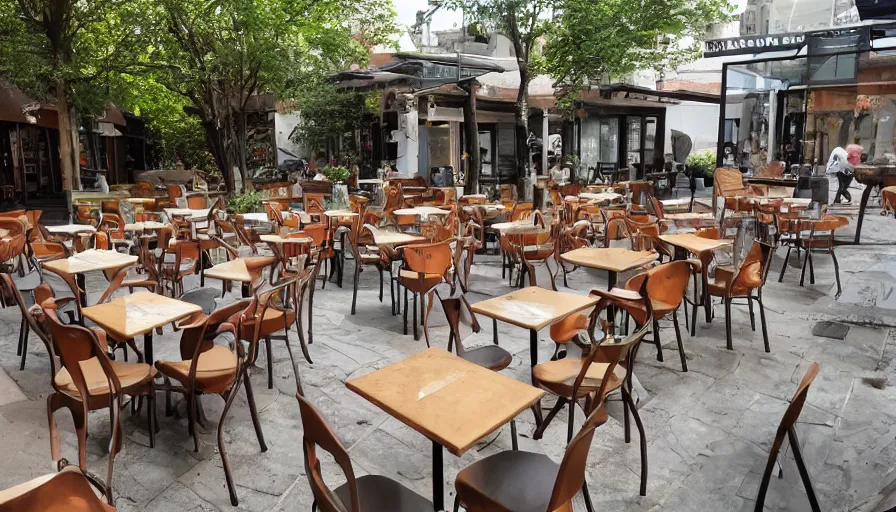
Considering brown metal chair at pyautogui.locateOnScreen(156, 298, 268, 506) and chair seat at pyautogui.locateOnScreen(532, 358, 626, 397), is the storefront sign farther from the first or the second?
brown metal chair at pyautogui.locateOnScreen(156, 298, 268, 506)

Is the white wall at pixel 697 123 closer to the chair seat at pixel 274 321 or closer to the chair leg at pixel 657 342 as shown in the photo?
the chair leg at pixel 657 342

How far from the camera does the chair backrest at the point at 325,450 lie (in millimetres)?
1769

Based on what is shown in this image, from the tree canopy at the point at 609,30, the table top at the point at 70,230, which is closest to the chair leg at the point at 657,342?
the table top at the point at 70,230

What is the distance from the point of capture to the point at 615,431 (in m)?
3.68

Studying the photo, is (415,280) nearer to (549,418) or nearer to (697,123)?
(549,418)

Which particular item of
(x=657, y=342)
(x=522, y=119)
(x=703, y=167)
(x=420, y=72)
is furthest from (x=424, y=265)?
(x=703, y=167)

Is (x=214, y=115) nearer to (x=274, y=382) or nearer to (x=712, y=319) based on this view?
(x=274, y=382)

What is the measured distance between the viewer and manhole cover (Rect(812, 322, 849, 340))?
538 centimetres

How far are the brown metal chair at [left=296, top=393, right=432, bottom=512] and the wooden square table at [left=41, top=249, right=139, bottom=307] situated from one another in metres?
3.00

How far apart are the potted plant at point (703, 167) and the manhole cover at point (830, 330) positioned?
50.8 ft

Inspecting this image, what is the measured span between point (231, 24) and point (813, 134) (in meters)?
9.70

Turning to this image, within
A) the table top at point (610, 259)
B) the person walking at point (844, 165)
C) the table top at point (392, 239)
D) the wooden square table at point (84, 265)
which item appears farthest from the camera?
the person walking at point (844, 165)

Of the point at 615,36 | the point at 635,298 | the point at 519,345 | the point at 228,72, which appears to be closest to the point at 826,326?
the point at 519,345

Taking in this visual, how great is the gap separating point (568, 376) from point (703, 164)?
62.5 feet
